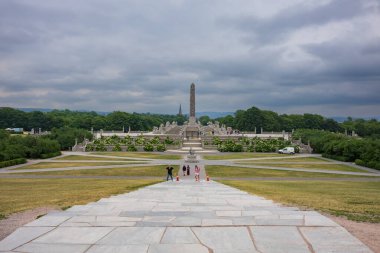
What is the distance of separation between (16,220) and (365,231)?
9.21 meters

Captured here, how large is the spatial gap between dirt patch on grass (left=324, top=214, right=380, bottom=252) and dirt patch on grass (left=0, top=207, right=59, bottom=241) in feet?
26.0

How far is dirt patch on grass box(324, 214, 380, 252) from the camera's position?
795 cm

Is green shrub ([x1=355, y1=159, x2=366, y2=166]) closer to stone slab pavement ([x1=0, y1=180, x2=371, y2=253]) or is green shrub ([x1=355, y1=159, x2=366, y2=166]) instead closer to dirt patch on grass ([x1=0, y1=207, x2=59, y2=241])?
stone slab pavement ([x1=0, y1=180, x2=371, y2=253])

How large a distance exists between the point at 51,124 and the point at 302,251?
5973 inches

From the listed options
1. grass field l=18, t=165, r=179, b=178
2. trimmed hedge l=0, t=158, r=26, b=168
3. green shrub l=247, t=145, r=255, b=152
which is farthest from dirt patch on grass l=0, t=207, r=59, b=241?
green shrub l=247, t=145, r=255, b=152

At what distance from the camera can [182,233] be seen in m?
8.61

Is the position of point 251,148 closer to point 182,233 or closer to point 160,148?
point 160,148

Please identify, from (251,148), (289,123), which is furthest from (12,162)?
(289,123)

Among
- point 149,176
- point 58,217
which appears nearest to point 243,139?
point 149,176

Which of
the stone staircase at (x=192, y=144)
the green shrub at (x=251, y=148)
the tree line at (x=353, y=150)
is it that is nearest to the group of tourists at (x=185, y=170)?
the tree line at (x=353, y=150)

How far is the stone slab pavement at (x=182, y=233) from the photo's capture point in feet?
24.6

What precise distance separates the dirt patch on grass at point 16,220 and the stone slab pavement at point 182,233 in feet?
1.49

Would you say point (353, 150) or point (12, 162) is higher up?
point (353, 150)

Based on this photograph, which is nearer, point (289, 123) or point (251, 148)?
point (251, 148)
